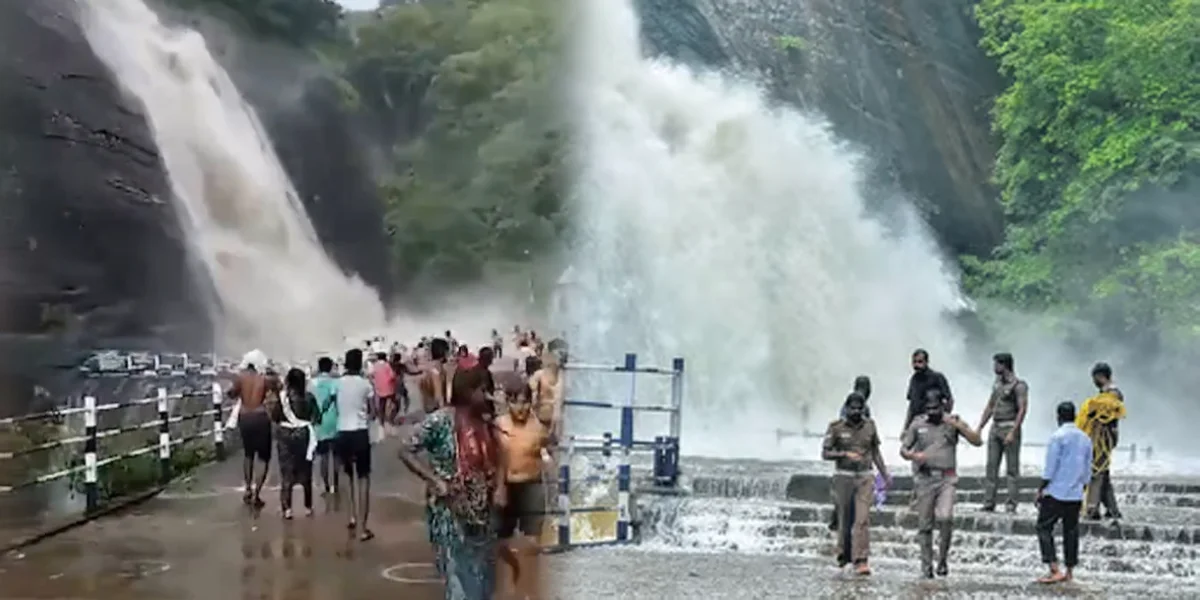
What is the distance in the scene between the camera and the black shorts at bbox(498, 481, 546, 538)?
27.3ft

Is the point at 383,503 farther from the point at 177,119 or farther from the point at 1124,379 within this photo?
the point at 1124,379

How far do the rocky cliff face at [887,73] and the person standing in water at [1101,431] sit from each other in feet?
64.4

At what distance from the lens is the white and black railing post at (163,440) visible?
47.9 ft

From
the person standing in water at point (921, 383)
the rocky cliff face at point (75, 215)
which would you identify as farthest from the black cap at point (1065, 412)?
the rocky cliff face at point (75, 215)

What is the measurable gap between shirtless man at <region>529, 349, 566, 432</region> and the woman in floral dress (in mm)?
4993

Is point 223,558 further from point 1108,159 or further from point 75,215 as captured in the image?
point 1108,159

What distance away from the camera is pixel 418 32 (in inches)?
1189

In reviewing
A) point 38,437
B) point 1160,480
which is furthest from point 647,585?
point 38,437

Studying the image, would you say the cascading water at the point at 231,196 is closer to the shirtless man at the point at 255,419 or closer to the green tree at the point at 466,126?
the green tree at the point at 466,126

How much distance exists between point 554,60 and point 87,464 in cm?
2076

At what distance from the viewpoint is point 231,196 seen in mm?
26953

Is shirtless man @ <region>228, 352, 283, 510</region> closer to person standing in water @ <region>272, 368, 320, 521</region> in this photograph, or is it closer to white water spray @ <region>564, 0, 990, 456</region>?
person standing in water @ <region>272, 368, 320, 521</region>

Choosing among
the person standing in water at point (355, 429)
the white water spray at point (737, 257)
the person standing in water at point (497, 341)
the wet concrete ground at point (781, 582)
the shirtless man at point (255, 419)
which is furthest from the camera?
the white water spray at point (737, 257)

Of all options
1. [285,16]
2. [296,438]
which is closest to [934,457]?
[296,438]
